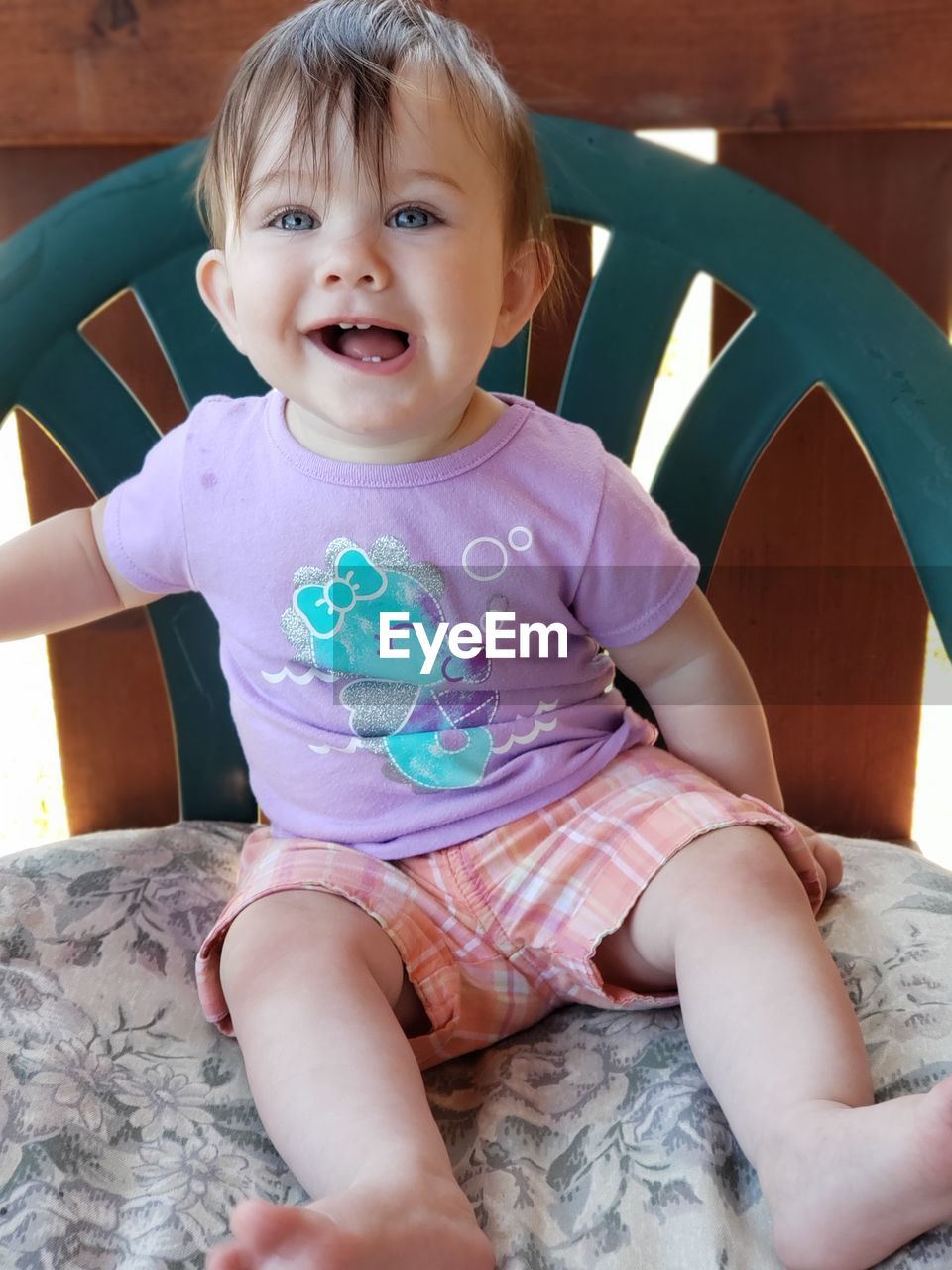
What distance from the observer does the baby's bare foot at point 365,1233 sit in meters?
0.45

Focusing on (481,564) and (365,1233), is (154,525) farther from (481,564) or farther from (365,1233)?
(365,1233)

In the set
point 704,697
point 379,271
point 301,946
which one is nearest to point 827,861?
point 704,697

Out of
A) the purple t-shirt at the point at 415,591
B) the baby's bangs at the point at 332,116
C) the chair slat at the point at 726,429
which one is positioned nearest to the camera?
the baby's bangs at the point at 332,116

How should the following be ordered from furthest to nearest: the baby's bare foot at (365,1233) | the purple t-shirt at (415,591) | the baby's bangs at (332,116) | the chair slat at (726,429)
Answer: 1. the chair slat at (726,429)
2. the purple t-shirt at (415,591)
3. the baby's bangs at (332,116)
4. the baby's bare foot at (365,1233)

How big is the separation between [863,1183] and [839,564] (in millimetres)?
631

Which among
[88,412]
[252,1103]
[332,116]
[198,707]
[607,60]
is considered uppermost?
[607,60]

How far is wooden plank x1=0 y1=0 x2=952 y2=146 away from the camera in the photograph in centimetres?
90

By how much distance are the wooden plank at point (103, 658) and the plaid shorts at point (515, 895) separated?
15.8 inches

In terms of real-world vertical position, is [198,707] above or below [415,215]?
below

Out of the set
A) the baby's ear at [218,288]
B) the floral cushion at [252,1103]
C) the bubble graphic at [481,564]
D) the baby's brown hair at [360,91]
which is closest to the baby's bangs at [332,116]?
the baby's brown hair at [360,91]

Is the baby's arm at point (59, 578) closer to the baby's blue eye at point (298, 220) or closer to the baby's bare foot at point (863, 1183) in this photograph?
the baby's blue eye at point (298, 220)

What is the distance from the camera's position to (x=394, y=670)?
0.74 m

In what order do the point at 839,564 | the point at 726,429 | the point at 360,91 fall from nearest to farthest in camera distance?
the point at 360,91, the point at 726,429, the point at 839,564

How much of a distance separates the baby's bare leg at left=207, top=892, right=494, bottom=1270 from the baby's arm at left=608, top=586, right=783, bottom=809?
0.77ft
